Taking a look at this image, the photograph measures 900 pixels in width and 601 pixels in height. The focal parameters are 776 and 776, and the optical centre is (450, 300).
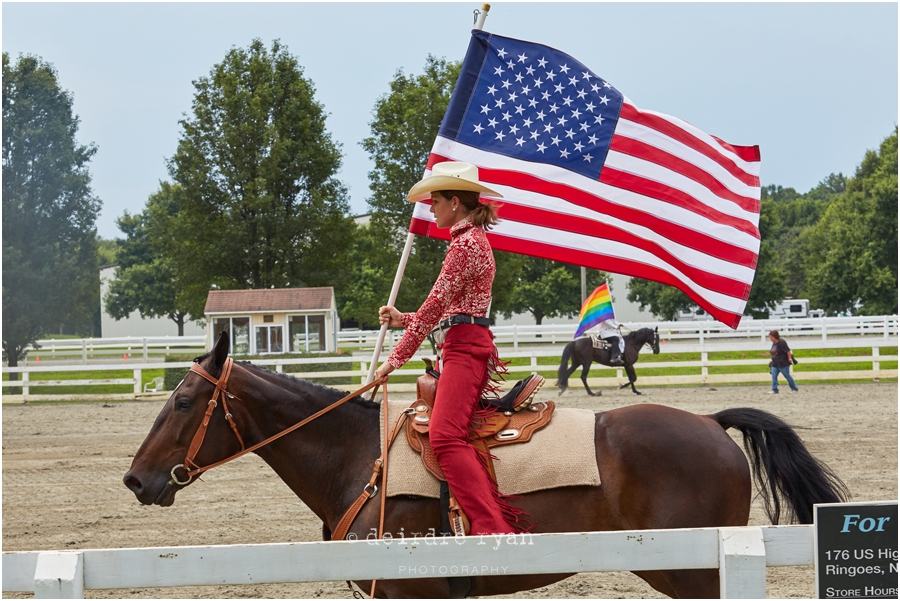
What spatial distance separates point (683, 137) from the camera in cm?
578

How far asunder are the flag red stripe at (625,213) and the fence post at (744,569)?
9.81 feet

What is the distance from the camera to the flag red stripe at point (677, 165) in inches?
225

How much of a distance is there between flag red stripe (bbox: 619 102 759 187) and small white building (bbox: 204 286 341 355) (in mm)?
20897

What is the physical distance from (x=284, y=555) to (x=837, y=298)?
4892 centimetres

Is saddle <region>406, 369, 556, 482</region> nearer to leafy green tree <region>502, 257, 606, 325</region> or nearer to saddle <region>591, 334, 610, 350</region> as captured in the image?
saddle <region>591, 334, 610, 350</region>

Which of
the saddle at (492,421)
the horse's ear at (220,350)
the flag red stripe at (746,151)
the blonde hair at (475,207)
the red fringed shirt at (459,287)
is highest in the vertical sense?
the flag red stripe at (746,151)

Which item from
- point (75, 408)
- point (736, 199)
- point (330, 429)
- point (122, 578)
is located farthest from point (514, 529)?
point (75, 408)

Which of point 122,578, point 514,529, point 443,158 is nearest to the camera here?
point 122,578

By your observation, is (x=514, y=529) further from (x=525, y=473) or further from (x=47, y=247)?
(x=47, y=247)

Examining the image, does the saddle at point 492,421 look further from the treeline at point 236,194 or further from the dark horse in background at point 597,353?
the treeline at point 236,194

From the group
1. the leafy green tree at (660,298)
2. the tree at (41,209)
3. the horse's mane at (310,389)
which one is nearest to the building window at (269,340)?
the tree at (41,209)

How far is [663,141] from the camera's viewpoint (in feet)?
18.9

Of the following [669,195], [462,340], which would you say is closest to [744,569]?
[462,340]

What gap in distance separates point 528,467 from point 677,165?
2909 mm
